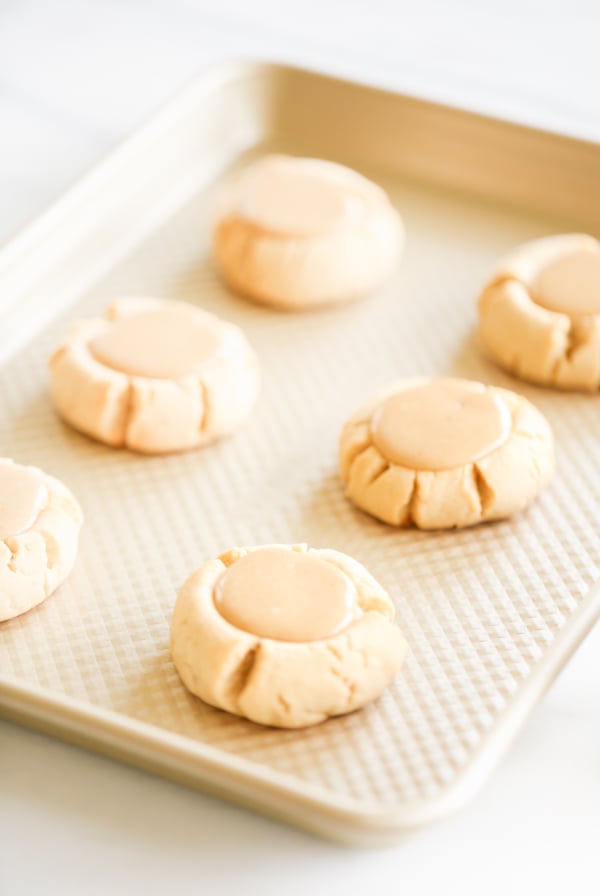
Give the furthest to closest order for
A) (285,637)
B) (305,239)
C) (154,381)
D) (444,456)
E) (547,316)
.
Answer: (305,239) < (547,316) < (154,381) < (444,456) < (285,637)

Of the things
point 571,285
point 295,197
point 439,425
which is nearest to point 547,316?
point 571,285

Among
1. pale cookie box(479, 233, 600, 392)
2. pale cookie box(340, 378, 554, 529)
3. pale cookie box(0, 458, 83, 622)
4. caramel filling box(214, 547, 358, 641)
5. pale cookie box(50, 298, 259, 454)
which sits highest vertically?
pale cookie box(479, 233, 600, 392)

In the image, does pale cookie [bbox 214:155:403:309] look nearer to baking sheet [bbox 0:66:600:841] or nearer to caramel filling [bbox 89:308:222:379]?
baking sheet [bbox 0:66:600:841]

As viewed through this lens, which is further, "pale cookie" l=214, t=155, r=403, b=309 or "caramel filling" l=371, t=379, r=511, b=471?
"pale cookie" l=214, t=155, r=403, b=309

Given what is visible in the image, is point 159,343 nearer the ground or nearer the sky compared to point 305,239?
nearer the ground

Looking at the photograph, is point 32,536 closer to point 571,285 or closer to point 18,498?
point 18,498

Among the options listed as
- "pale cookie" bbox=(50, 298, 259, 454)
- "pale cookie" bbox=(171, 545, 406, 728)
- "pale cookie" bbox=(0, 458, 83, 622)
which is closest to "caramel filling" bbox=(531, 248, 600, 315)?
Result: "pale cookie" bbox=(50, 298, 259, 454)

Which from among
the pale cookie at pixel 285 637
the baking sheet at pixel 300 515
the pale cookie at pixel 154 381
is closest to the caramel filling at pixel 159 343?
the pale cookie at pixel 154 381
